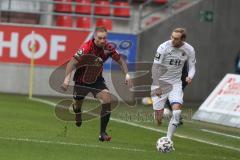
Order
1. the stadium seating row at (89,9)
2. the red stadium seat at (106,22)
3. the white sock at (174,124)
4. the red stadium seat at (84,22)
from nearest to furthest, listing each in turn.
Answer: the white sock at (174,124) → the red stadium seat at (106,22) → the red stadium seat at (84,22) → the stadium seating row at (89,9)

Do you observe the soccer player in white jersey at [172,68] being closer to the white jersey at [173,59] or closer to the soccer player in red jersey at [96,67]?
the white jersey at [173,59]

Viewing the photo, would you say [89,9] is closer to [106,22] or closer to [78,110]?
[106,22]

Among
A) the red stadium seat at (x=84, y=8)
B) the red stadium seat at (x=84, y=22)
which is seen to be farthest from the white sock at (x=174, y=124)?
the red stadium seat at (x=84, y=8)

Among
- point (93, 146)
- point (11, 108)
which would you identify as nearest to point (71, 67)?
point (93, 146)

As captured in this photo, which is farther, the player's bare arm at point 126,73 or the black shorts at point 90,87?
the black shorts at point 90,87

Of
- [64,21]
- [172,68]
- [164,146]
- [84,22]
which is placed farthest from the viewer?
[84,22]

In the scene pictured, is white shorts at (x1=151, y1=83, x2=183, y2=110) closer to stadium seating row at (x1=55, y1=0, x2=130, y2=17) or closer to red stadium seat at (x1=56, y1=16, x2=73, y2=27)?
red stadium seat at (x1=56, y1=16, x2=73, y2=27)

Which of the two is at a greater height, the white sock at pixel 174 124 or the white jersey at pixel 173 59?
the white jersey at pixel 173 59

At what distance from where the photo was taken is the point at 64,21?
29.6m

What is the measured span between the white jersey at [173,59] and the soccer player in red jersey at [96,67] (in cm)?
70

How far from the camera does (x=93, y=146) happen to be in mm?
12836

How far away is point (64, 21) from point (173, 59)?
15.9 m

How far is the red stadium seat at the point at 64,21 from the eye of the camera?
96.7ft

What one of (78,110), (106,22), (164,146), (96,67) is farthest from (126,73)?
(106,22)
